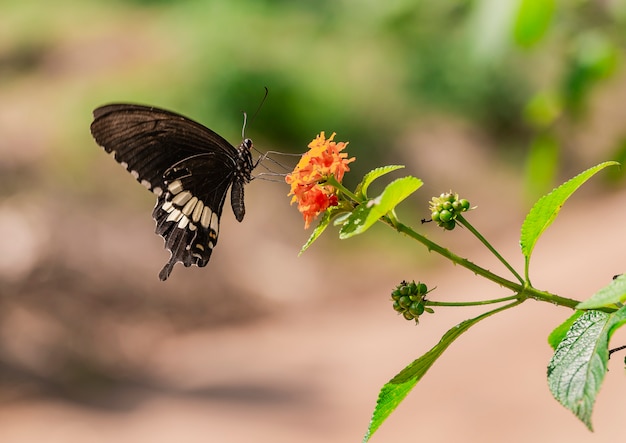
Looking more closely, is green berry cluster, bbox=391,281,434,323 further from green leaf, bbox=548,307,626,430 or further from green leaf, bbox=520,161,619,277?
green leaf, bbox=548,307,626,430

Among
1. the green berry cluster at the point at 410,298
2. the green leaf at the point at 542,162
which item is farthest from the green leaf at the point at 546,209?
the green leaf at the point at 542,162

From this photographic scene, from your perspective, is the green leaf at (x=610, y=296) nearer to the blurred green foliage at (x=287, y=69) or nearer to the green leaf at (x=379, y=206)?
the green leaf at (x=379, y=206)

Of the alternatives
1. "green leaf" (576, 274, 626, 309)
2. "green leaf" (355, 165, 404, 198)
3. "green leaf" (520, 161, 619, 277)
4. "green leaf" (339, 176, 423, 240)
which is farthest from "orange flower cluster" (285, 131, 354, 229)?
"green leaf" (576, 274, 626, 309)

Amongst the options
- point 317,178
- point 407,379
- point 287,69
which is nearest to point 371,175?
point 317,178

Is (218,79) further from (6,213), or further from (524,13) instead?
(524,13)

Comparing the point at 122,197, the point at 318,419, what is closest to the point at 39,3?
the point at 122,197

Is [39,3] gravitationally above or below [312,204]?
above

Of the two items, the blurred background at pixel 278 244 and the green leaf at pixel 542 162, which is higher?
the blurred background at pixel 278 244
